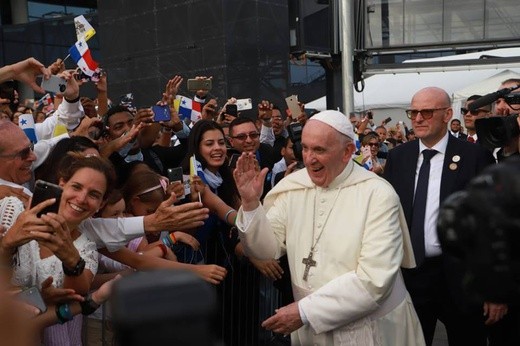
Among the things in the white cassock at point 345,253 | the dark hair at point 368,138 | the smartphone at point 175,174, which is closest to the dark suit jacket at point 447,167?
the white cassock at point 345,253

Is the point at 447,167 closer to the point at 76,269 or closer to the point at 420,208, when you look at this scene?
the point at 420,208

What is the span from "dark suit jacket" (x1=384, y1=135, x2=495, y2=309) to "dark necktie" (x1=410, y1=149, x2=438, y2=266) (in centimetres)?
4

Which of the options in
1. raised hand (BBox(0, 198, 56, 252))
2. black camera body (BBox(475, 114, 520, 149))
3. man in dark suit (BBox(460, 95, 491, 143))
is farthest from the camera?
man in dark suit (BBox(460, 95, 491, 143))

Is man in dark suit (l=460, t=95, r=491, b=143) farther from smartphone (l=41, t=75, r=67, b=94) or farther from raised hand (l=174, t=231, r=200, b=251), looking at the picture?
smartphone (l=41, t=75, r=67, b=94)

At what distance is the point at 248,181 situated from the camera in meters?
3.98

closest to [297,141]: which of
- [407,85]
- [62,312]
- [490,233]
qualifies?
[62,312]

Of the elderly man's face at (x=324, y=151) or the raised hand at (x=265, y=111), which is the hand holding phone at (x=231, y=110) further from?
the elderly man's face at (x=324, y=151)

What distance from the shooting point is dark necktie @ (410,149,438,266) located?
4.81 meters

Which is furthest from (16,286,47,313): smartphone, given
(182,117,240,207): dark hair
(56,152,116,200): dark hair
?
(182,117,240,207): dark hair

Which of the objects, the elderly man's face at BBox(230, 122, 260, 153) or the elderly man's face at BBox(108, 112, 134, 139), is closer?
the elderly man's face at BBox(108, 112, 134, 139)

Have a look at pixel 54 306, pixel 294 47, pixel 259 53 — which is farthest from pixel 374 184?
pixel 259 53

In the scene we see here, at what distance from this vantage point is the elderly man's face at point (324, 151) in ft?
12.9

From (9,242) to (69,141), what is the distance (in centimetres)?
175

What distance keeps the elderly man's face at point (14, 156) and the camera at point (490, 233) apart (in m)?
3.12
